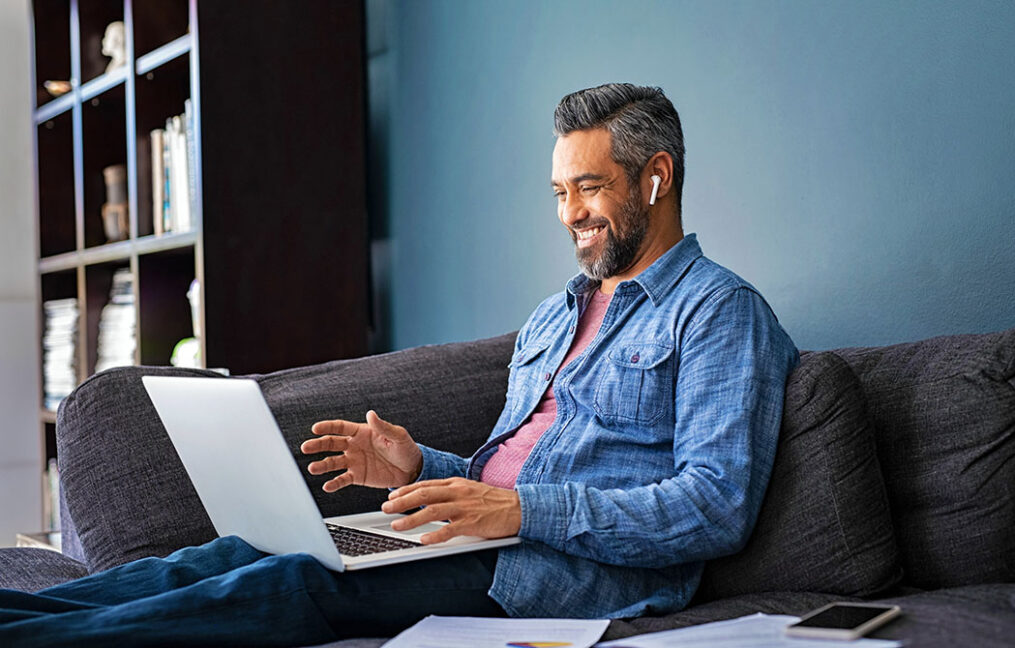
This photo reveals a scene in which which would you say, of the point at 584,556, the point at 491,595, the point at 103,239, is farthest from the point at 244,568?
the point at 103,239

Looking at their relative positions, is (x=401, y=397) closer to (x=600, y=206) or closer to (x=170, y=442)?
(x=170, y=442)

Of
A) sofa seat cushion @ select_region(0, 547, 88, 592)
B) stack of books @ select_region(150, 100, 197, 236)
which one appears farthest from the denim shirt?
stack of books @ select_region(150, 100, 197, 236)

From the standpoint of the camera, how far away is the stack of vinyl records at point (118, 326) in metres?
3.29

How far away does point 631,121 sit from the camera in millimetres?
1775

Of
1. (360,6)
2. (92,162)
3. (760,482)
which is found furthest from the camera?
(92,162)

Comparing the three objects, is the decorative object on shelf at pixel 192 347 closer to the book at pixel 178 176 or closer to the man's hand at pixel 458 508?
the book at pixel 178 176

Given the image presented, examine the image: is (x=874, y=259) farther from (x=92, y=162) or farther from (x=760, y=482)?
(x=92, y=162)

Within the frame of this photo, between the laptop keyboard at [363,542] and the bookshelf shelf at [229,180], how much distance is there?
1241mm

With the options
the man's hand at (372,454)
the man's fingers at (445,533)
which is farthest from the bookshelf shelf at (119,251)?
the man's fingers at (445,533)

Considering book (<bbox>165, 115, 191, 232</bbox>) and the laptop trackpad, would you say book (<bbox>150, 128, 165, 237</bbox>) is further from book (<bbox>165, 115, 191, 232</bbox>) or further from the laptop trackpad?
the laptop trackpad

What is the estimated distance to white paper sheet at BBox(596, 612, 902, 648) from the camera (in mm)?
1125

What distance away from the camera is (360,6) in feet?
10.1

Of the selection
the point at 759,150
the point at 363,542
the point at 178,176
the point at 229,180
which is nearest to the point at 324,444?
the point at 363,542

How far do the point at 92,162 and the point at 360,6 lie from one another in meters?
1.00
